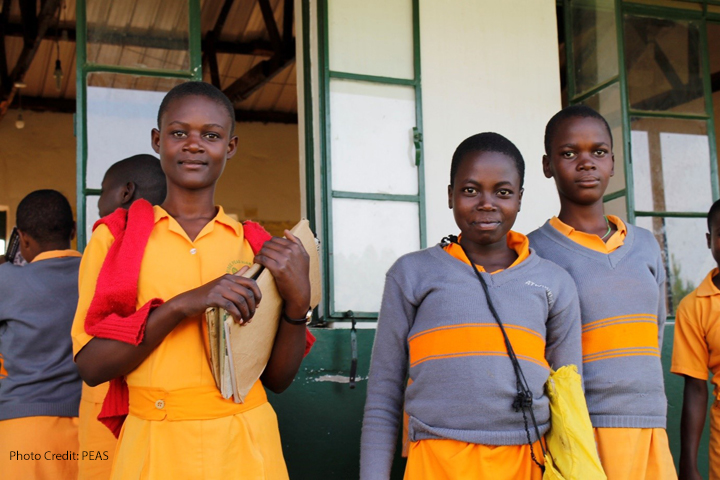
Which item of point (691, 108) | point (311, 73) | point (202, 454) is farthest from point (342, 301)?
point (691, 108)

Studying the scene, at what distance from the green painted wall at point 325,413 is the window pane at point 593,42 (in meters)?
2.13

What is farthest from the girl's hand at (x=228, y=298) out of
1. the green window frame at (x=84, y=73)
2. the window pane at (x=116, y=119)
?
the window pane at (x=116, y=119)

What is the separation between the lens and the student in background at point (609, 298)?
213 centimetres

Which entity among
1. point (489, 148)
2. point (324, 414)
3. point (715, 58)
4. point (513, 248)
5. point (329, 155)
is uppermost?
point (715, 58)

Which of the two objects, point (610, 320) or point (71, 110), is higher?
point (71, 110)

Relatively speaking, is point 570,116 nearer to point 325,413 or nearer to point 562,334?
point 562,334

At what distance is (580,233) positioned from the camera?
93.2 inches

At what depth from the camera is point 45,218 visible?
9.78ft

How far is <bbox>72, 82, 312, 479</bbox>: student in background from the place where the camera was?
168 cm

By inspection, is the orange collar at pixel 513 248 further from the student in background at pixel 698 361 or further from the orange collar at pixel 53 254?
the orange collar at pixel 53 254

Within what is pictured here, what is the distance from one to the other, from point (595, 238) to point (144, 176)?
60.9 inches

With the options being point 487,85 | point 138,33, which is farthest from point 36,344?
point 487,85

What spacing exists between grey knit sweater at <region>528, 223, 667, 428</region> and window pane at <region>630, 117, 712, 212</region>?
6.56ft

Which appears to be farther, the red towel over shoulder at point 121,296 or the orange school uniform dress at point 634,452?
the orange school uniform dress at point 634,452
